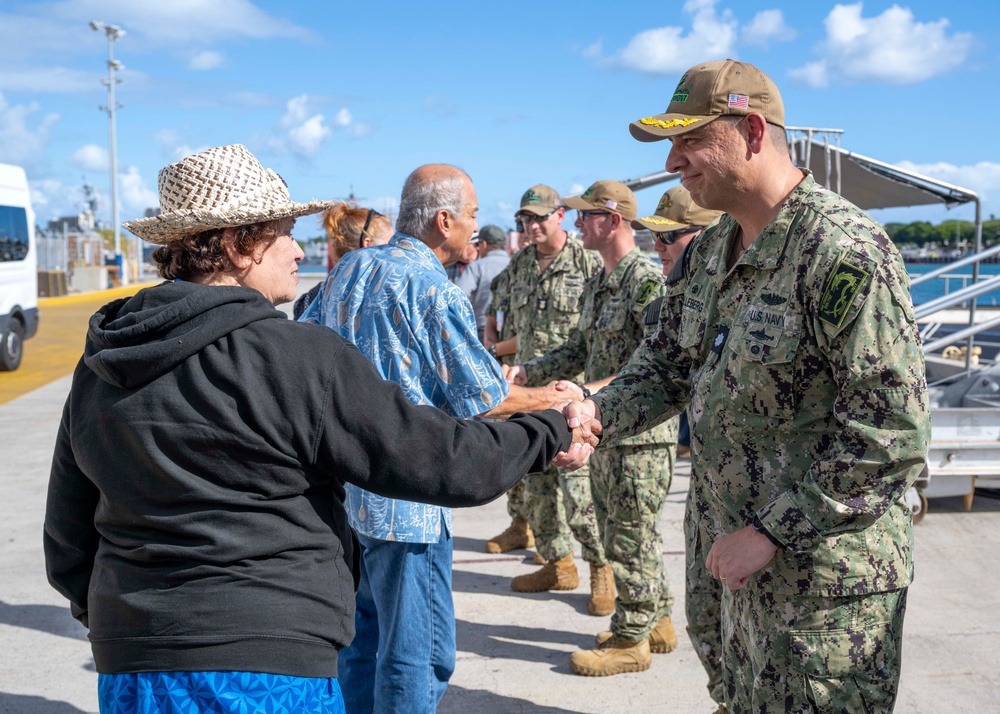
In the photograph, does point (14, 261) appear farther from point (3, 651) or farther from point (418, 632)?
point (418, 632)

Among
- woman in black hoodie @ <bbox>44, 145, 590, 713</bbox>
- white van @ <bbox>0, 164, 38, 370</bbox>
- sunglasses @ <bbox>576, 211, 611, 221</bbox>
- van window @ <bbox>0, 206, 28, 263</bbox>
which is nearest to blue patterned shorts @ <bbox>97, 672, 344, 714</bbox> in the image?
woman in black hoodie @ <bbox>44, 145, 590, 713</bbox>

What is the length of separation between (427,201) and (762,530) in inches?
66.0

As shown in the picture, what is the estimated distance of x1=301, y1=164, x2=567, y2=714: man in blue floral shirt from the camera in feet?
9.37

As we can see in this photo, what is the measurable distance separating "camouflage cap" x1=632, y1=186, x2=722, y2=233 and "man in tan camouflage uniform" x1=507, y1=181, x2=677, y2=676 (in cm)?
29

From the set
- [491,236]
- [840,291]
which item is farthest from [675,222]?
[491,236]

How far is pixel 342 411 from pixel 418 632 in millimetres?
1330

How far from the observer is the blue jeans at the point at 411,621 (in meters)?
2.86

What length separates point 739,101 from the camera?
7.55 ft

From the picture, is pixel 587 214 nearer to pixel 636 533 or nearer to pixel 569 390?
pixel 636 533

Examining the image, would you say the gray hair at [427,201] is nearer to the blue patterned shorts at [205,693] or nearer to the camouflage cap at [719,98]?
the camouflage cap at [719,98]

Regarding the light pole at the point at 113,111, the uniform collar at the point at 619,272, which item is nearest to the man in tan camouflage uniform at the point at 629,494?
the uniform collar at the point at 619,272

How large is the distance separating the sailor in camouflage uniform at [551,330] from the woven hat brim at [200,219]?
335cm

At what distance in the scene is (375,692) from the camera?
295cm

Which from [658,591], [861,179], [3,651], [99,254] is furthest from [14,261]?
[99,254]
